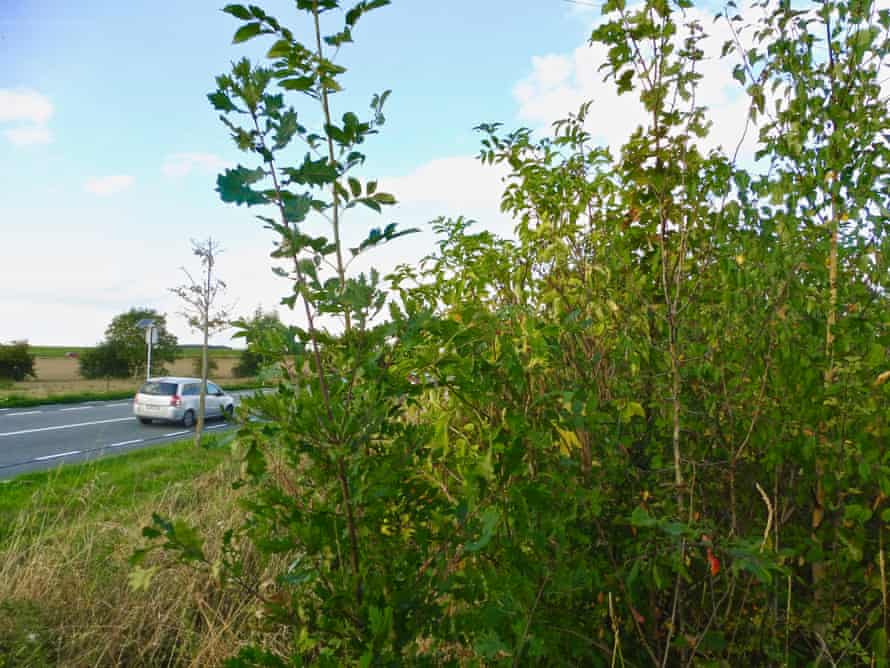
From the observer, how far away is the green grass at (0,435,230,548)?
547cm

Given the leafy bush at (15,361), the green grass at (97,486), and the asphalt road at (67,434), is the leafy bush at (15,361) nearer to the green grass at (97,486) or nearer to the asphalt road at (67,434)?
the asphalt road at (67,434)

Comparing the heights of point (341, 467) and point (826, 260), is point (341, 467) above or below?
below

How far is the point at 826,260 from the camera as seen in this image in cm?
194

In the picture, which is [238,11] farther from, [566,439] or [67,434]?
[67,434]

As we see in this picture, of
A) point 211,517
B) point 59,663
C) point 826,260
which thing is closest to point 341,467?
point 826,260

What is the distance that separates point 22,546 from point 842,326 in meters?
5.03

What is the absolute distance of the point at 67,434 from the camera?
14930mm

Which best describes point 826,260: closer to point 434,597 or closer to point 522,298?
point 522,298

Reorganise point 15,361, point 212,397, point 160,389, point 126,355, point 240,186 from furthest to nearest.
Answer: point 126,355 < point 15,361 < point 212,397 < point 160,389 < point 240,186

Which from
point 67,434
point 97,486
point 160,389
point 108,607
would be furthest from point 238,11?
point 160,389

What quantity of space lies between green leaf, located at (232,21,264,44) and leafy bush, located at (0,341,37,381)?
42.3 m

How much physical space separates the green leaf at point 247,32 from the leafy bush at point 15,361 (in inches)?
1666

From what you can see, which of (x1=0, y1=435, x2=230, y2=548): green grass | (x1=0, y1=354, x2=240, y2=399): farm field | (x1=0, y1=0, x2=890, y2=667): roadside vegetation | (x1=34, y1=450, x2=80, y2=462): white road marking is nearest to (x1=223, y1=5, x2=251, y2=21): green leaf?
(x1=0, y1=0, x2=890, y2=667): roadside vegetation

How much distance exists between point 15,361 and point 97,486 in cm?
3652
